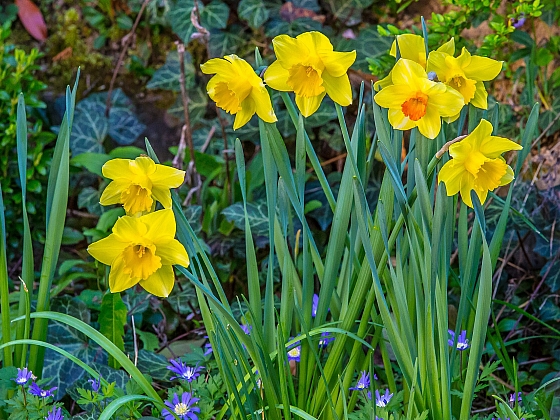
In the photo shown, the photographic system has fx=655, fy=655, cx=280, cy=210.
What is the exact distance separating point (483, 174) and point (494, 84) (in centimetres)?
142

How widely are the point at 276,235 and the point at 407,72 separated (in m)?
0.37

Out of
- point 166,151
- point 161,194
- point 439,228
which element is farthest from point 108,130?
point 439,228

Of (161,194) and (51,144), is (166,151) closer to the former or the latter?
(51,144)

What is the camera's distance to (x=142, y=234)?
0.90 m

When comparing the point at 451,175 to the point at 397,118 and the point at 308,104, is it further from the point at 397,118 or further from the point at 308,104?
the point at 308,104

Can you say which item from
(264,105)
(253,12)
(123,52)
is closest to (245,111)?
(264,105)

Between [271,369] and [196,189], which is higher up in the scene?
[271,369]

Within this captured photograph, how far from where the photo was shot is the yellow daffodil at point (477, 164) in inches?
35.6

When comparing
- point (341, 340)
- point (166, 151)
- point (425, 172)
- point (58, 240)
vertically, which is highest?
point (425, 172)

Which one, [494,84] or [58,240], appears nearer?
[58,240]

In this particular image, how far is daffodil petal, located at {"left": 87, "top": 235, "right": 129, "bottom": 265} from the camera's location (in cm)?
90

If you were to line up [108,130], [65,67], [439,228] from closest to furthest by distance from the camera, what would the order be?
[439,228]
[108,130]
[65,67]

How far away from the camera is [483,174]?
3.08ft

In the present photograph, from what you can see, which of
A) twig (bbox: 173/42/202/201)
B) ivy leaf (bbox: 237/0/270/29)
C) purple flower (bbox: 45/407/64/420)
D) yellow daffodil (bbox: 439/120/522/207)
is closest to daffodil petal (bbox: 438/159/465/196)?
yellow daffodil (bbox: 439/120/522/207)
